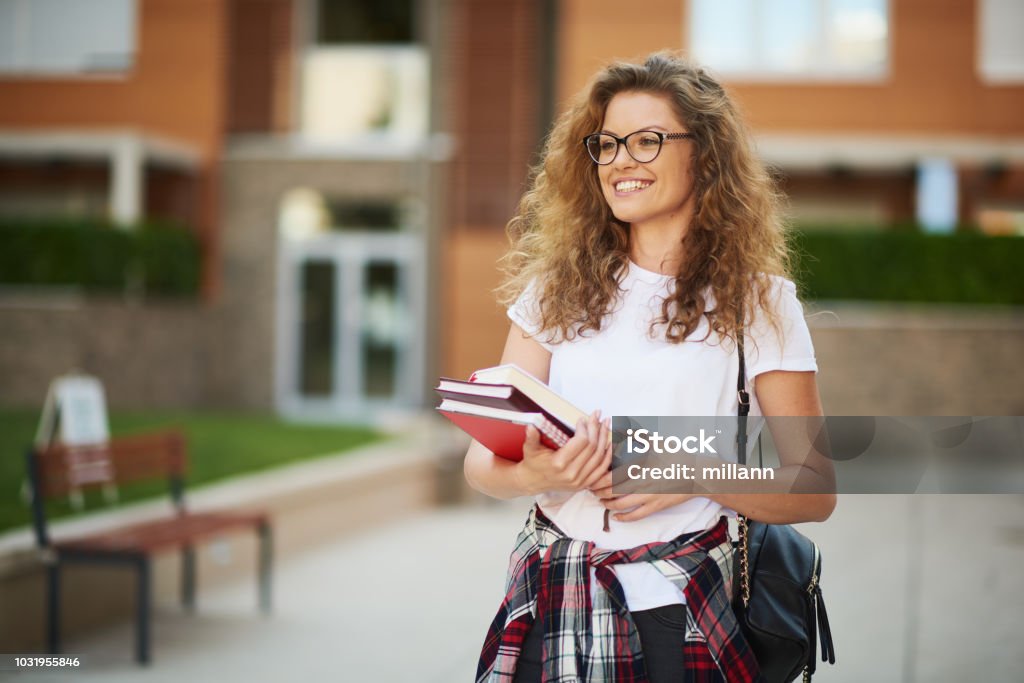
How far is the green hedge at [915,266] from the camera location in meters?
16.0

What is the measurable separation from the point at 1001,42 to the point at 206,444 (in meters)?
14.0

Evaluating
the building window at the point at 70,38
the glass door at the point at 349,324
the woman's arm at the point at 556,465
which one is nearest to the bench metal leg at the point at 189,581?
the woman's arm at the point at 556,465

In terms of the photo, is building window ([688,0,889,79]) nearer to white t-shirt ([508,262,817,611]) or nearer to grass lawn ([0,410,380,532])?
grass lawn ([0,410,380,532])

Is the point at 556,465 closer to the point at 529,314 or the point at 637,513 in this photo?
the point at 637,513

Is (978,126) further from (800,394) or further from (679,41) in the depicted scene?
(800,394)

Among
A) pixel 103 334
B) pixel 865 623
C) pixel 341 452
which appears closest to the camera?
pixel 865 623

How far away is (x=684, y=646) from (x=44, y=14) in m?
21.7

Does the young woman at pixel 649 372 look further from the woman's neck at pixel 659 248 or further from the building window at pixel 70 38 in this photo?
the building window at pixel 70 38

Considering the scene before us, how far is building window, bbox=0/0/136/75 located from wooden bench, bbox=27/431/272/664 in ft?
51.6

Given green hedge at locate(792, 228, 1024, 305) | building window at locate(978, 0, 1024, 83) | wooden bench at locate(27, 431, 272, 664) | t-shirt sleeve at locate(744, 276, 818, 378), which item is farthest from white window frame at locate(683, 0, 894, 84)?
t-shirt sleeve at locate(744, 276, 818, 378)

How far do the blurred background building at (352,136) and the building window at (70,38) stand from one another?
39 mm

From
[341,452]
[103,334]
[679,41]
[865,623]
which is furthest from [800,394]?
[679,41]

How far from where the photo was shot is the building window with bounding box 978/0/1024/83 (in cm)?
1889

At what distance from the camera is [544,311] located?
2438mm
